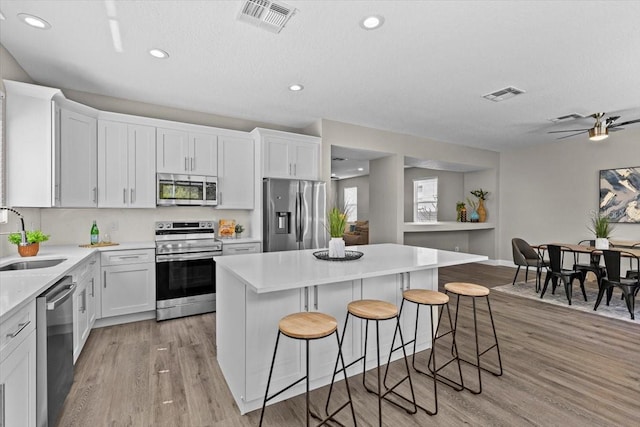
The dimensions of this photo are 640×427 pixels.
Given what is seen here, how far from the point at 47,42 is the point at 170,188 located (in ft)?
5.94

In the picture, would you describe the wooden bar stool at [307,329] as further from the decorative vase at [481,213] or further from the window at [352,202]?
the window at [352,202]

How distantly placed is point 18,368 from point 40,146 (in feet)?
7.81

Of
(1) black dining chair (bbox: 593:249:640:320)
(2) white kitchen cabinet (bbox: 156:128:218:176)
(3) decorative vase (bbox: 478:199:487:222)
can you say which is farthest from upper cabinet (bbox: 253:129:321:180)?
(3) decorative vase (bbox: 478:199:487:222)

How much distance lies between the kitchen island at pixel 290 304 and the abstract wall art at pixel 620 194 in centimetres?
500

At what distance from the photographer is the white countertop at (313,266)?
180cm

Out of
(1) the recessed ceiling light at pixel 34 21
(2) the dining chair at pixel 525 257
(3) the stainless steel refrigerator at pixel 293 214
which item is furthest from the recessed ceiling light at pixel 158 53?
(2) the dining chair at pixel 525 257

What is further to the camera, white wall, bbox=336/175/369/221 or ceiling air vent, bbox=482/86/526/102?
white wall, bbox=336/175/369/221

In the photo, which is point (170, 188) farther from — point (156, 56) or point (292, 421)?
point (292, 421)

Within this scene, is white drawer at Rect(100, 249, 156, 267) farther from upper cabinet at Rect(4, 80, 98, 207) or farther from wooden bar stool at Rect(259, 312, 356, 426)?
wooden bar stool at Rect(259, 312, 356, 426)

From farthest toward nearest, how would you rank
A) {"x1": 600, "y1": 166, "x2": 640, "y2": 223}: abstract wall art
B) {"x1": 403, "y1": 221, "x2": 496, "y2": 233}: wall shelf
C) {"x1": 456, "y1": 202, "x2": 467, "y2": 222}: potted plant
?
{"x1": 456, "y1": 202, "x2": 467, "y2": 222}: potted plant, {"x1": 403, "y1": 221, "x2": 496, "y2": 233}: wall shelf, {"x1": 600, "y1": 166, "x2": 640, "y2": 223}: abstract wall art

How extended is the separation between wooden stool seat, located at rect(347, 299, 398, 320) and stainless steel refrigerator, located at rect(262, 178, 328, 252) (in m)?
2.39

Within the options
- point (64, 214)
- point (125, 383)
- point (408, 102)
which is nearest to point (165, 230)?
point (64, 214)

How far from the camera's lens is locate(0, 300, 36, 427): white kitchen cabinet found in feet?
4.28

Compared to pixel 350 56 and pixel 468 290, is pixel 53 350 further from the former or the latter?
pixel 350 56
